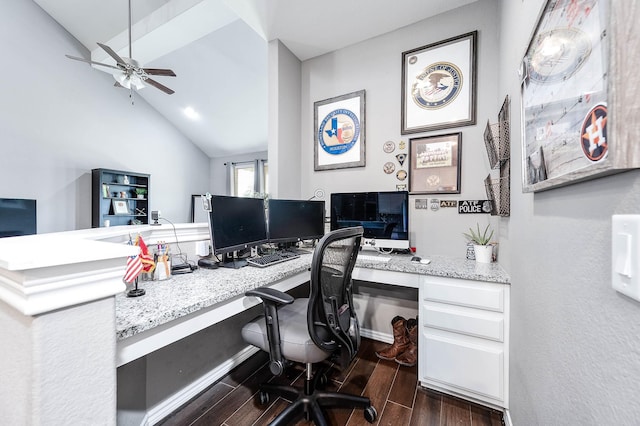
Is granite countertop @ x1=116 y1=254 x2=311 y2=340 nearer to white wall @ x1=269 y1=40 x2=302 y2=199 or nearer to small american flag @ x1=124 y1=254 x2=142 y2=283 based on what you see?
small american flag @ x1=124 y1=254 x2=142 y2=283

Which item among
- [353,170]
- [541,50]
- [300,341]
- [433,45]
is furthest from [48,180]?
[541,50]

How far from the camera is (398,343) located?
1.97 m

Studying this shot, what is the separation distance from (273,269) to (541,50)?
157cm

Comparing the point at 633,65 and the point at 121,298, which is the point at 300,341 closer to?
the point at 121,298

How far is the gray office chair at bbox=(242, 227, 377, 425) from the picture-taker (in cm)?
115

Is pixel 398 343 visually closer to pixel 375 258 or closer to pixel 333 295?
pixel 375 258

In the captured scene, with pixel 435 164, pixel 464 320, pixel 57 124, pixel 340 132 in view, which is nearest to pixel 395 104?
pixel 340 132

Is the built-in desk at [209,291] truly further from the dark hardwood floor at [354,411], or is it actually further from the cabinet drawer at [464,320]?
the dark hardwood floor at [354,411]

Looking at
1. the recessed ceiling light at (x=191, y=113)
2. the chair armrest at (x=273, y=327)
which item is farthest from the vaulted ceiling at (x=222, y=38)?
the chair armrest at (x=273, y=327)

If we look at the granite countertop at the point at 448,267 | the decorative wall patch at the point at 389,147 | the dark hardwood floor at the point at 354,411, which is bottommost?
the dark hardwood floor at the point at 354,411

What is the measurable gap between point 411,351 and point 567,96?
187 cm

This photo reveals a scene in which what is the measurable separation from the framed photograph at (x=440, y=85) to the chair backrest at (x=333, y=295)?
4.63 feet

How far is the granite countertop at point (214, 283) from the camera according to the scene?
870mm

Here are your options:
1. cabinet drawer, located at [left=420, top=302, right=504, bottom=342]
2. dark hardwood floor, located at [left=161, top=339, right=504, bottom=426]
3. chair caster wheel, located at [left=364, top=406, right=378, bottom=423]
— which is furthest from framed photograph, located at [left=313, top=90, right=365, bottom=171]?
chair caster wheel, located at [left=364, top=406, right=378, bottom=423]
